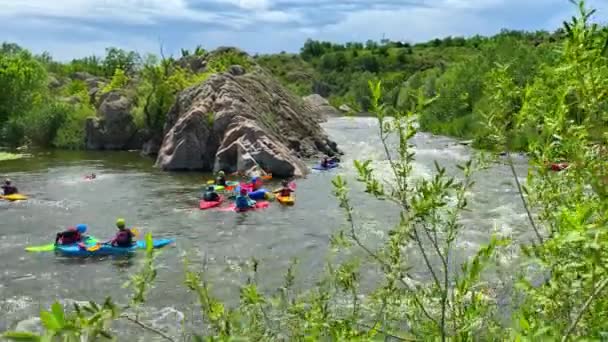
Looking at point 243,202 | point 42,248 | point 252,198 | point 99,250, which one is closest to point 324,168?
point 252,198

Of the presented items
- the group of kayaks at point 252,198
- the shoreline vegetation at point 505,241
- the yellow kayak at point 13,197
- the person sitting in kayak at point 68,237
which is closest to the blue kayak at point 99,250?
the person sitting in kayak at point 68,237

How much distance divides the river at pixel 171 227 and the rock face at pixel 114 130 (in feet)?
34.1

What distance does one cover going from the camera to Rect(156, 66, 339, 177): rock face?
32144 mm

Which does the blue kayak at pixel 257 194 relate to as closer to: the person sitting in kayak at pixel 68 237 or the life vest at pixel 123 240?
the life vest at pixel 123 240

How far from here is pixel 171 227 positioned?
20.8 m

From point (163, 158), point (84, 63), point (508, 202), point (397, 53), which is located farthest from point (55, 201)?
point (397, 53)

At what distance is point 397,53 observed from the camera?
14488 centimetres

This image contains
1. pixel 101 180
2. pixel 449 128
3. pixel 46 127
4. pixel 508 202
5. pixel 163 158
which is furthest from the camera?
pixel 449 128

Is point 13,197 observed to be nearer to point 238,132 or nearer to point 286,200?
point 286,200

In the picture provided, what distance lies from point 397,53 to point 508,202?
412 ft

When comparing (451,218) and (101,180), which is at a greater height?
(451,218)

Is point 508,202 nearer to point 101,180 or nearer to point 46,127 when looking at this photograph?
point 101,180

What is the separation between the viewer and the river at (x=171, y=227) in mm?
14445

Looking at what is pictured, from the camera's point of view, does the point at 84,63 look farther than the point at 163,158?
Yes
